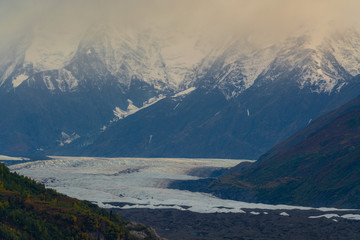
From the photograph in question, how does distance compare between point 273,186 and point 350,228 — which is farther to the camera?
point 273,186

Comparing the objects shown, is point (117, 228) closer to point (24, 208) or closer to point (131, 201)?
point (24, 208)

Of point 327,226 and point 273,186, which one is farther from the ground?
point 273,186

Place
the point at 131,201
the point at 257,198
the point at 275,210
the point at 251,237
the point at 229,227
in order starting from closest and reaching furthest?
the point at 251,237
the point at 229,227
the point at 275,210
the point at 131,201
the point at 257,198

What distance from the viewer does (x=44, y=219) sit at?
266 ft

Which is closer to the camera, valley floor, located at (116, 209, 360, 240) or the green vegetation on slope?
the green vegetation on slope

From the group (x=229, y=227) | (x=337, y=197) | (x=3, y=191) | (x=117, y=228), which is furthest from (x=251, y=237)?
(x=337, y=197)

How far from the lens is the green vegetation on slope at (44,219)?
77.1m

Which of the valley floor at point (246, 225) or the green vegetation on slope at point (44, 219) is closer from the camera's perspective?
the green vegetation on slope at point (44, 219)

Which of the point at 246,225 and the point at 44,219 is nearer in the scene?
the point at 44,219

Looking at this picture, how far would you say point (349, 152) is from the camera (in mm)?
188875

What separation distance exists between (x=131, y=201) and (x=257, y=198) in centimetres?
3713

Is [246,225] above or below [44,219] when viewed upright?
above

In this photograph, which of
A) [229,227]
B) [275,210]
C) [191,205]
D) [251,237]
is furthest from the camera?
[191,205]

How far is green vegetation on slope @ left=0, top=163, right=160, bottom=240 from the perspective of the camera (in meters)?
77.1
